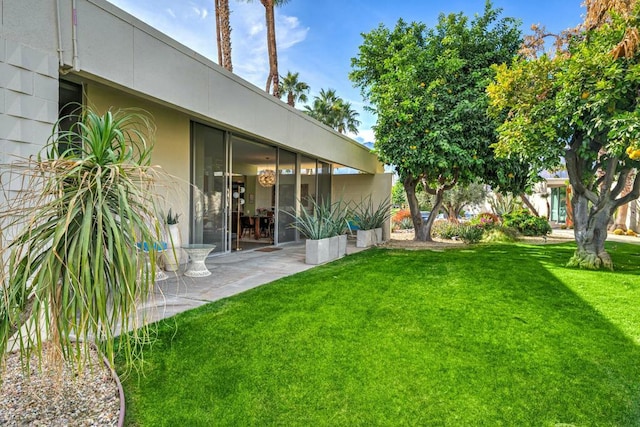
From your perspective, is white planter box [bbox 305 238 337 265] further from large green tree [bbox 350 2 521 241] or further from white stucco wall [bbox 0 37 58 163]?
white stucco wall [bbox 0 37 58 163]

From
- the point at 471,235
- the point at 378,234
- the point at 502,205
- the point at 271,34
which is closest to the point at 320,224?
the point at 378,234

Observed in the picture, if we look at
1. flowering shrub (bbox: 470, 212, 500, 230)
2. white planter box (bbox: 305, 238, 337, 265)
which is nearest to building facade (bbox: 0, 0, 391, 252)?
white planter box (bbox: 305, 238, 337, 265)

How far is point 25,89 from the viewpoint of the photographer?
2.80 m

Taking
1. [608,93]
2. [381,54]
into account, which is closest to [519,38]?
[381,54]

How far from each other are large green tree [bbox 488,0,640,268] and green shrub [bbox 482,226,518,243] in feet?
14.6

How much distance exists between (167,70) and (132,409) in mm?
3904

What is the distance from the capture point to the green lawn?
225 cm

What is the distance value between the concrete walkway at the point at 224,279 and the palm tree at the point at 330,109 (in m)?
19.0

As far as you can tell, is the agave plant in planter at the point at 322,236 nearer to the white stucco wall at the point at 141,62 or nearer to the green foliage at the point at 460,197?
the white stucco wall at the point at 141,62

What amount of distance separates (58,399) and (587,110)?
729cm

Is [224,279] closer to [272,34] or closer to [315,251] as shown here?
[315,251]

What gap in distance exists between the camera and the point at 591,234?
6.74 meters

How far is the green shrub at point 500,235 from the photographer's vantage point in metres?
11.4

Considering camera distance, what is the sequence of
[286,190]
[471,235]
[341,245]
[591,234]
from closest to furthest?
1. [591,234]
2. [341,245]
3. [286,190]
4. [471,235]
